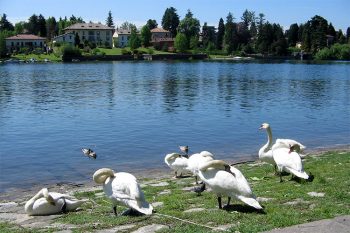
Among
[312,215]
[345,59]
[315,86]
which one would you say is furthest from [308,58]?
[312,215]

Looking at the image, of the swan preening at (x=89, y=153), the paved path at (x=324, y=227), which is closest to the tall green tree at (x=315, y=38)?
the swan preening at (x=89, y=153)

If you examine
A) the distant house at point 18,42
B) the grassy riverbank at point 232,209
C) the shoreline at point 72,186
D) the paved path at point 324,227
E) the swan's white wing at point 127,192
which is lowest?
the shoreline at point 72,186

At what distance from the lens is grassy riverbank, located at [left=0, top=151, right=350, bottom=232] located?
9.19 metres

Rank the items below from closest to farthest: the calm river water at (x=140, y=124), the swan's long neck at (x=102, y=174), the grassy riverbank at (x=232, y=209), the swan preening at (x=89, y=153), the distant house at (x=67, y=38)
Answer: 1. the grassy riverbank at (x=232, y=209)
2. the swan's long neck at (x=102, y=174)
3. the calm river water at (x=140, y=124)
4. the swan preening at (x=89, y=153)
5. the distant house at (x=67, y=38)

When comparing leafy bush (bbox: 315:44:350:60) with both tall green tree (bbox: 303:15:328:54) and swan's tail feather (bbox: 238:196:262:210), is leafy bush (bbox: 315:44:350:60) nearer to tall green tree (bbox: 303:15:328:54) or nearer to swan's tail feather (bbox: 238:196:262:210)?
tall green tree (bbox: 303:15:328:54)

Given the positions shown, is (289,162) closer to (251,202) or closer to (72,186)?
(251,202)

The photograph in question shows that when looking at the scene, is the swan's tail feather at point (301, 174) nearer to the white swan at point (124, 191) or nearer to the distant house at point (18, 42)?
the white swan at point (124, 191)

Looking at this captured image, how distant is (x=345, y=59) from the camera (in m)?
179

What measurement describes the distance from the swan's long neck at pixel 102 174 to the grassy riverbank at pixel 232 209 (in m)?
0.79

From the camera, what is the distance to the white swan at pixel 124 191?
33.5ft

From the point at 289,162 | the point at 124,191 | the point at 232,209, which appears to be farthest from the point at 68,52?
the point at 232,209

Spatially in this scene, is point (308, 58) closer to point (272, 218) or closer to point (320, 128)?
point (320, 128)

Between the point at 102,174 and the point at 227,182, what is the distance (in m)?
2.94

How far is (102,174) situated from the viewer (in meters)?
11.1
